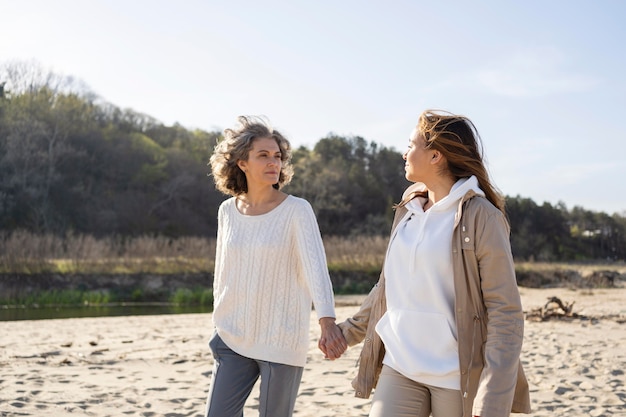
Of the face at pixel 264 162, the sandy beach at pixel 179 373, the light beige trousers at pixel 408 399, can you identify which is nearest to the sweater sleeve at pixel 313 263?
the face at pixel 264 162

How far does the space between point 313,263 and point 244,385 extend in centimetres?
67

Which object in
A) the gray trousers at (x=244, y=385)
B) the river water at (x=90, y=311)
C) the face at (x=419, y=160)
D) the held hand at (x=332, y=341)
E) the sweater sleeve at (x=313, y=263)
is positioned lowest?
the river water at (x=90, y=311)

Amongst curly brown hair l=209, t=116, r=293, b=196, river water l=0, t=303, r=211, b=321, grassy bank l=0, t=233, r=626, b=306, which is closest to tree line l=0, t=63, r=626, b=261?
grassy bank l=0, t=233, r=626, b=306

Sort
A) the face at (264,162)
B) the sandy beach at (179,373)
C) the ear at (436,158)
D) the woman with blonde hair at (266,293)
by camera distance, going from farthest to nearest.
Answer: the sandy beach at (179,373)
the face at (264,162)
the woman with blonde hair at (266,293)
the ear at (436,158)

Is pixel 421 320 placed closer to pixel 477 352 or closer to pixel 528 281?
pixel 477 352

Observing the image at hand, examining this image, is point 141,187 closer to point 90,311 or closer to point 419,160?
point 90,311

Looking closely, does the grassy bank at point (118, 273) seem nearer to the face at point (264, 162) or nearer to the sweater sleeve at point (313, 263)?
the face at point (264, 162)

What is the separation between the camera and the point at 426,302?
2830mm

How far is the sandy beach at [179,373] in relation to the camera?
638 centimetres

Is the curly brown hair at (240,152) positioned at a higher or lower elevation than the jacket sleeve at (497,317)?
higher

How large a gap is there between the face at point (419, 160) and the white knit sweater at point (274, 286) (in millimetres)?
743

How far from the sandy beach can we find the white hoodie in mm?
3416

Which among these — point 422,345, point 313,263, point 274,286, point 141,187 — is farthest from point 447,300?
point 141,187

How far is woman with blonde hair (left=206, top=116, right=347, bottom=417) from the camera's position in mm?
3484
